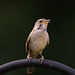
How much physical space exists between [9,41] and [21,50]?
222mm

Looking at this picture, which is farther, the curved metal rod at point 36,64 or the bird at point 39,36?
the bird at point 39,36

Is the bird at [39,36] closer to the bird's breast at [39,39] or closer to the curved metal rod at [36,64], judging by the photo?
the bird's breast at [39,39]

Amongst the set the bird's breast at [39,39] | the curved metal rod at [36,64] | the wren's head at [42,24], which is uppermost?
the wren's head at [42,24]

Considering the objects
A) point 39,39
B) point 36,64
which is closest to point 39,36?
point 39,39

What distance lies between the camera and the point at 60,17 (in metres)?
5.70

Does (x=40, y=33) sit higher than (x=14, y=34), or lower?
higher

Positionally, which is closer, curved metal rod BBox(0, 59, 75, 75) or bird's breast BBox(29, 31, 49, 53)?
curved metal rod BBox(0, 59, 75, 75)

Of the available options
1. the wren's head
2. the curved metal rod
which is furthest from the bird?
the curved metal rod

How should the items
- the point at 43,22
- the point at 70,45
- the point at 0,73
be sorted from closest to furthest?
the point at 0,73, the point at 43,22, the point at 70,45

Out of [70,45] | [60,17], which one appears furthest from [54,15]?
[70,45]

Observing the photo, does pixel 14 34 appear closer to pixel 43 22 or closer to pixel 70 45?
pixel 70 45

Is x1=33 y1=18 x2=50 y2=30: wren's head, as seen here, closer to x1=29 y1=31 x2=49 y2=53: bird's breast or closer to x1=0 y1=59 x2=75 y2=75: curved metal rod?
x1=29 y1=31 x2=49 y2=53: bird's breast

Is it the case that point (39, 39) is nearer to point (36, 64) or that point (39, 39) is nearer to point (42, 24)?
point (42, 24)

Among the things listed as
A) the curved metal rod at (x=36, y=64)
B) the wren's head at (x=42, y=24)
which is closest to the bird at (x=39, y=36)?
the wren's head at (x=42, y=24)
